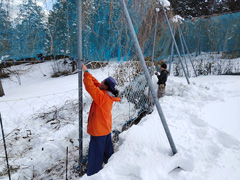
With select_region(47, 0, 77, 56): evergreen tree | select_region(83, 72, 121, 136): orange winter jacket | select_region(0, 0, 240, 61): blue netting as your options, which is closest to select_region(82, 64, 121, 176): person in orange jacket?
select_region(83, 72, 121, 136): orange winter jacket

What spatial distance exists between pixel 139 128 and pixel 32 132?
2.51m

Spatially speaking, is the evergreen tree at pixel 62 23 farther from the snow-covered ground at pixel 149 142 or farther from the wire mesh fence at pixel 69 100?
the snow-covered ground at pixel 149 142

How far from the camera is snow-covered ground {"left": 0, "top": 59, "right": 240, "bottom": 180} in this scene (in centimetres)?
152

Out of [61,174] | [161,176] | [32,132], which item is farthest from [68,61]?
[161,176]

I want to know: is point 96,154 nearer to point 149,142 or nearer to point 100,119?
point 100,119

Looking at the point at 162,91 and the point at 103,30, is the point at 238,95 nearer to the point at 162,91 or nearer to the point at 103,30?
the point at 162,91

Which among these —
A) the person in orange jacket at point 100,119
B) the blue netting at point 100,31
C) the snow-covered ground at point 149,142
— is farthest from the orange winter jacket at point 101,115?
the blue netting at point 100,31

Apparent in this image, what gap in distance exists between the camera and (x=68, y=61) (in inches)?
554

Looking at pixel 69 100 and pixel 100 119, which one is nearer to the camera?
pixel 100 119

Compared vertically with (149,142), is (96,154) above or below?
below

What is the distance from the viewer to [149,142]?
1.97m

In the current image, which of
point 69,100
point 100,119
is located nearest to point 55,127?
point 69,100

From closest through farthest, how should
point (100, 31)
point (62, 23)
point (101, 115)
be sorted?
point (101, 115) → point (100, 31) → point (62, 23)

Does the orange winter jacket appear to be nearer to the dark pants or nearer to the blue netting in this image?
the dark pants
